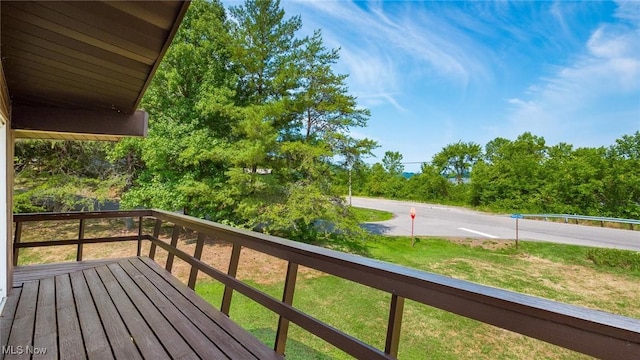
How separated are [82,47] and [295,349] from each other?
12.5 ft

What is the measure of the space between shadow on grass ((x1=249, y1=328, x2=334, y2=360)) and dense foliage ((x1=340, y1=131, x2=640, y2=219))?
20.2 ft

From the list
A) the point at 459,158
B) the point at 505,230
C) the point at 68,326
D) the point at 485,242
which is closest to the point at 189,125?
the point at 68,326

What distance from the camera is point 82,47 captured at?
165 cm

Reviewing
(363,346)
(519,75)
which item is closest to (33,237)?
(363,346)

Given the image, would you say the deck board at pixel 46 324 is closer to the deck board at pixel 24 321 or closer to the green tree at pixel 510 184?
the deck board at pixel 24 321

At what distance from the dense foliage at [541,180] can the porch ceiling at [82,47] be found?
7931 millimetres

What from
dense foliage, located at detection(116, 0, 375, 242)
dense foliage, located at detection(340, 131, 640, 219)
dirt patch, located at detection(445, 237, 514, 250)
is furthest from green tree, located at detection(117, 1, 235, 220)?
dirt patch, located at detection(445, 237, 514, 250)

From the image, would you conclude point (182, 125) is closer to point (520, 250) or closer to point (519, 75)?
point (520, 250)

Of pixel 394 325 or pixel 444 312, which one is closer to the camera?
pixel 394 325

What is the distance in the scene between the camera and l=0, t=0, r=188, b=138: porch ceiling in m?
1.29

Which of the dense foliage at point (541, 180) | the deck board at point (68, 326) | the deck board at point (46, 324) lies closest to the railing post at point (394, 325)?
the deck board at point (68, 326)

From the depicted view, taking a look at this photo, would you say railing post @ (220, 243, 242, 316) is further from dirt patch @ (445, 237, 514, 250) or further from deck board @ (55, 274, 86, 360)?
dirt patch @ (445, 237, 514, 250)

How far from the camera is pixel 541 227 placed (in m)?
13.6

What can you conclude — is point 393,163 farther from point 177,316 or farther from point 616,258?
point 177,316
